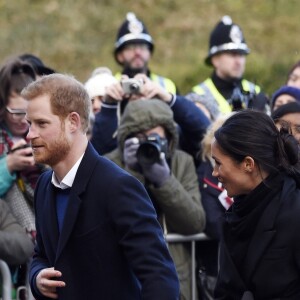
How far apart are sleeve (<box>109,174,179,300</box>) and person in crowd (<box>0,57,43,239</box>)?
1880 millimetres

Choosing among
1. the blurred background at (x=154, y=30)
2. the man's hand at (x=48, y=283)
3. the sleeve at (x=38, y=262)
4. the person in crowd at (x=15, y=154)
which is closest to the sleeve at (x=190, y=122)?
the person in crowd at (x=15, y=154)

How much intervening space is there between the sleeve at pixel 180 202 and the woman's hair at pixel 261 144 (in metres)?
1.69

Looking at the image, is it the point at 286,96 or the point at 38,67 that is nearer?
the point at 286,96

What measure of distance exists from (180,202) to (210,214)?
0.33m

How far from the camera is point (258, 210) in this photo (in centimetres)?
410

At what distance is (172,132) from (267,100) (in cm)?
108

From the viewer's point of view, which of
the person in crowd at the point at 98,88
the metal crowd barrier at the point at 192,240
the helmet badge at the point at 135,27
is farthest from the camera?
the helmet badge at the point at 135,27

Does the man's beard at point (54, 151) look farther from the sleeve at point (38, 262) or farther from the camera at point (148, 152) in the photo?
the camera at point (148, 152)

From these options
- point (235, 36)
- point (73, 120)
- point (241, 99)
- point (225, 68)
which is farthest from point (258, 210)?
point (235, 36)

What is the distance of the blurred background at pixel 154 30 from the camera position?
15.9 metres

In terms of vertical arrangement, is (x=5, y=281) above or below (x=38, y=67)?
below

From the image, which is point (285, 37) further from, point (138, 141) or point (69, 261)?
point (69, 261)

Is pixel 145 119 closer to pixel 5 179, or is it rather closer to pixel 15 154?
pixel 15 154

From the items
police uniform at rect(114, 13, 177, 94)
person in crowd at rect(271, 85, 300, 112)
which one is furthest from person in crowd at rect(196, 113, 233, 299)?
police uniform at rect(114, 13, 177, 94)
